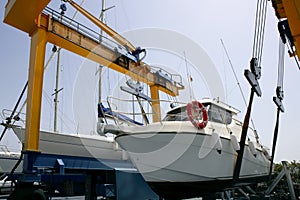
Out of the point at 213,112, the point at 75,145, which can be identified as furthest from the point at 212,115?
the point at 75,145

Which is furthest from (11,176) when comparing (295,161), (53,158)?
(295,161)

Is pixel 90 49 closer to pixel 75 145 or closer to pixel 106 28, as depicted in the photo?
pixel 106 28

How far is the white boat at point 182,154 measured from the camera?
547 centimetres

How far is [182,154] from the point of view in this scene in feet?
18.0

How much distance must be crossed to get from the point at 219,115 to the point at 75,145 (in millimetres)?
5121

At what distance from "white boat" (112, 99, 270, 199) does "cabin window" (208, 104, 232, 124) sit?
0.34m

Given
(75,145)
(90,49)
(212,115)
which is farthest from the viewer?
(75,145)

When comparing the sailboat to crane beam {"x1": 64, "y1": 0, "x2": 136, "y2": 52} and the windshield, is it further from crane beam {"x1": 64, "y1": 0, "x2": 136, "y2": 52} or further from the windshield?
crane beam {"x1": 64, "y1": 0, "x2": 136, "y2": 52}

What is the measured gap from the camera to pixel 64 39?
8656 millimetres

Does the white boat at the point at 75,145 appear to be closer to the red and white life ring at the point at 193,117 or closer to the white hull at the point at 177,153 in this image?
the white hull at the point at 177,153

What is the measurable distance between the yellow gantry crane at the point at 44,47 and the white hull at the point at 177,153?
2.25 ft

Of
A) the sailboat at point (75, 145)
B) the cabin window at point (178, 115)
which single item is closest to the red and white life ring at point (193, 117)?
the cabin window at point (178, 115)

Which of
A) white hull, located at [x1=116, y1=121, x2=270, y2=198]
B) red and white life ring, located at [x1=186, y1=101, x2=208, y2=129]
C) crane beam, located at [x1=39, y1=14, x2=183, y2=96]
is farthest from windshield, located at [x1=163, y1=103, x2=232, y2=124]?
crane beam, located at [x1=39, y1=14, x2=183, y2=96]

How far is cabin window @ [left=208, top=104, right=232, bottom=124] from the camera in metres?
6.49
